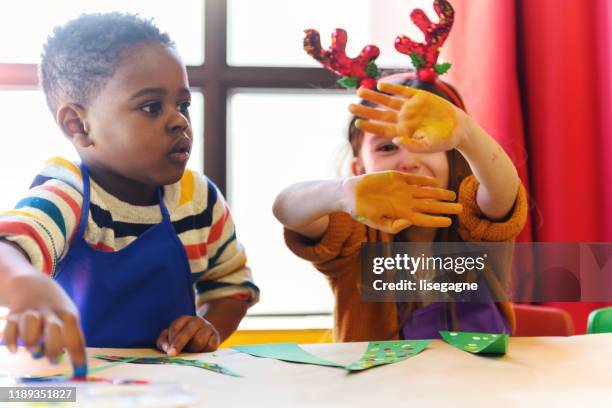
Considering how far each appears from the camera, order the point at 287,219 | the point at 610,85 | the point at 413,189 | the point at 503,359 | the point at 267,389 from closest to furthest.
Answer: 1. the point at 267,389
2. the point at 503,359
3. the point at 413,189
4. the point at 287,219
5. the point at 610,85

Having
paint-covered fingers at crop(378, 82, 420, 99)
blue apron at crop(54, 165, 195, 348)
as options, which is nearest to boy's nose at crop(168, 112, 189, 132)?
blue apron at crop(54, 165, 195, 348)

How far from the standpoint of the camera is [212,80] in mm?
1252

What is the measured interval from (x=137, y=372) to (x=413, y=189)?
12.2 inches

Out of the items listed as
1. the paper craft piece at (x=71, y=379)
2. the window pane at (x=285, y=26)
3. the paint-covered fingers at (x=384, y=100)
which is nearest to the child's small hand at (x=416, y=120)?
the paint-covered fingers at (x=384, y=100)

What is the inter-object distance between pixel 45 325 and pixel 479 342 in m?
0.39

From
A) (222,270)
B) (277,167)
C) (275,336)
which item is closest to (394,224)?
(222,270)

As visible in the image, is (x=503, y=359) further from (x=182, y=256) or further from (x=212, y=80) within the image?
(x=212, y=80)

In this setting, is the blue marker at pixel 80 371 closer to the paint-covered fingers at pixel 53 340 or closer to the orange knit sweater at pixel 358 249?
the paint-covered fingers at pixel 53 340

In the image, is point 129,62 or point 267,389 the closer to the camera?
point 267,389

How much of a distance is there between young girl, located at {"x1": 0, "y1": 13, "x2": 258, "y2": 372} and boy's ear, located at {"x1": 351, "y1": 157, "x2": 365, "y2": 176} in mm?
233

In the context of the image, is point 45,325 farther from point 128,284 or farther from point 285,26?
point 285,26

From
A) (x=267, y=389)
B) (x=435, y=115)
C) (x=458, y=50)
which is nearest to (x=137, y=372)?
(x=267, y=389)

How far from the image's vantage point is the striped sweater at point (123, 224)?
0.56 meters

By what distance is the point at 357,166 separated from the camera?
0.88m
